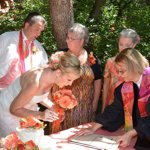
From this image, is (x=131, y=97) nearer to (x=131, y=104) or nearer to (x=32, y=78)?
(x=131, y=104)

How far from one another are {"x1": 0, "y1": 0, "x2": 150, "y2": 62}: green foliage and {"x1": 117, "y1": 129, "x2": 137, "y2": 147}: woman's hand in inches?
96.7

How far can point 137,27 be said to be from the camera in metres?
6.31

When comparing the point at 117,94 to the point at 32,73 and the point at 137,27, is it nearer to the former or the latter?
the point at 32,73

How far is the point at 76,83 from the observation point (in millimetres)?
4301

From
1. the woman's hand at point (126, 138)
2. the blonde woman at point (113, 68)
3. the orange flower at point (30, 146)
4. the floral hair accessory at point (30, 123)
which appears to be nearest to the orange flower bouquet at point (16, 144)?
the orange flower at point (30, 146)

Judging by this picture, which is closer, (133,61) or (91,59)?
(133,61)

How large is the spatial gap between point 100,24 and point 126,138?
10.1 feet

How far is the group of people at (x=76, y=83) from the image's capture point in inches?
131

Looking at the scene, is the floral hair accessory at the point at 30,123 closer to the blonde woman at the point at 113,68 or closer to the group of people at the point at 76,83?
the group of people at the point at 76,83

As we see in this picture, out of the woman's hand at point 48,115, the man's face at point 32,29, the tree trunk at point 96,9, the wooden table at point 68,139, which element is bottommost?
the wooden table at point 68,139

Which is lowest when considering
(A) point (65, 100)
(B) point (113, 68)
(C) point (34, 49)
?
(A) point (65, 100)

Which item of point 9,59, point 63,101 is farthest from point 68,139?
point 9,59

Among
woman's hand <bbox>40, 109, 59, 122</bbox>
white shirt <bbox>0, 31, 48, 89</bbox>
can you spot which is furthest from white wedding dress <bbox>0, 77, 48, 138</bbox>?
white shirt <bbox>0, 31, 48, 89</bbox>

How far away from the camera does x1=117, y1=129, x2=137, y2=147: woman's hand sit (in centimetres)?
321
